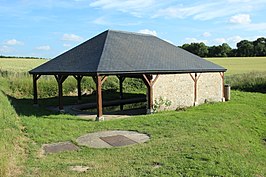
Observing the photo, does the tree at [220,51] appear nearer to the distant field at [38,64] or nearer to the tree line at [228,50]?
the tree line at [228,50]

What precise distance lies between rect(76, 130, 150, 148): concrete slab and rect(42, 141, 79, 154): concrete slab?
12.5 inches

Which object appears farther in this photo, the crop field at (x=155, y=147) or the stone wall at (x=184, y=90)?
the stone wall at (x=184, y=90)

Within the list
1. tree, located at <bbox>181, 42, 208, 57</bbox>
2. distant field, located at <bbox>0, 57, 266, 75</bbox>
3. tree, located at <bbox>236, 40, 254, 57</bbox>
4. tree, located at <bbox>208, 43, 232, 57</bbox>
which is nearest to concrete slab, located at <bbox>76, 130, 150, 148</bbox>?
distant field, located at <bbox>0, 57, 266, 75</bbox>

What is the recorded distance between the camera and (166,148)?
7840 millimetres

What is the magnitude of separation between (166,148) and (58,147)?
298 centimetres

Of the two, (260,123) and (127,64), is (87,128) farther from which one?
(260,123)

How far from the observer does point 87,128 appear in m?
10.8

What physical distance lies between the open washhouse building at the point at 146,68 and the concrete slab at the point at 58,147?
146 inches

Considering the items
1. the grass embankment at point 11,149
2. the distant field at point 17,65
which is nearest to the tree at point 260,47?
the distant field at point 17,65

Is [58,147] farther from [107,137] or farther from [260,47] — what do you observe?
[260,47]

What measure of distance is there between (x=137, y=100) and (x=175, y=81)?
523cm

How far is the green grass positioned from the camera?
6.39 m

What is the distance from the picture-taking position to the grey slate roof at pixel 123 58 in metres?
13.4

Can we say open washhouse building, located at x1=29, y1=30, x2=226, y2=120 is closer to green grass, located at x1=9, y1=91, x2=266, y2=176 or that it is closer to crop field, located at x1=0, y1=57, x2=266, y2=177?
crop field, located at x1=0, y1=57, x2=266, y2=177
